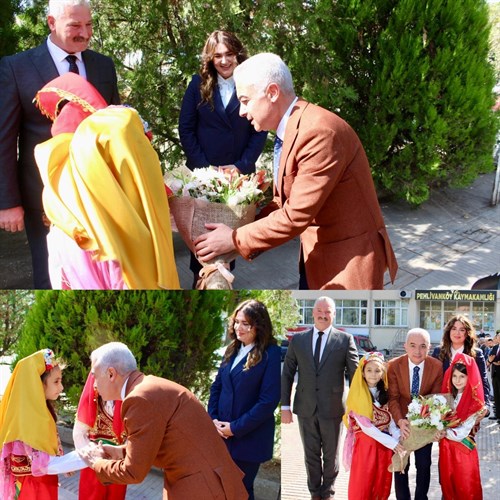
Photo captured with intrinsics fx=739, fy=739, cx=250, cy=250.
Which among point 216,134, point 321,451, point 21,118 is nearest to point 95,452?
point 321,451

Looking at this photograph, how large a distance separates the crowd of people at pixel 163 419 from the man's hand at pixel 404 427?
0.55 metres

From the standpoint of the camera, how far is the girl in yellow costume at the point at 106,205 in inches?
105

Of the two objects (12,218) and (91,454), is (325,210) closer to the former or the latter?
(91,454)

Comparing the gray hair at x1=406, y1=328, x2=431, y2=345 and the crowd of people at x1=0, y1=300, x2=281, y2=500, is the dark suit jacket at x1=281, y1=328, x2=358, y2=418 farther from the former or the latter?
the gray hair at x1=406, y1=328, x2=431, y2=345

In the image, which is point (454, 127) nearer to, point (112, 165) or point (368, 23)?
point (368, 23)

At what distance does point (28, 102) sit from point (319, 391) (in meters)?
2.04

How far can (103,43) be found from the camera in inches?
232

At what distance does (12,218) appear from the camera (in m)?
3.78

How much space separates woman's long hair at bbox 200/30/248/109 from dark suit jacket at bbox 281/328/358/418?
1659 millimetres

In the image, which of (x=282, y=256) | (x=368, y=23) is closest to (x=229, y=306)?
(x=282, y=256)

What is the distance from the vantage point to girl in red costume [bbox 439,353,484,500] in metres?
3.23

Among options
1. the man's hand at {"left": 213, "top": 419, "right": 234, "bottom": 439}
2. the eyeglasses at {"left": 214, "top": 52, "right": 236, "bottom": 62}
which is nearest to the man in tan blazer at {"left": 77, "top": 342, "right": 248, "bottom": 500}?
the man's hand at {"left": 213, "top": 419, "right": 234, "bottom": 439}

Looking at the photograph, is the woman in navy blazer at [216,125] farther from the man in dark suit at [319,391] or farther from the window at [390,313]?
the window at [390,313]

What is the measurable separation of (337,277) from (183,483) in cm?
107
